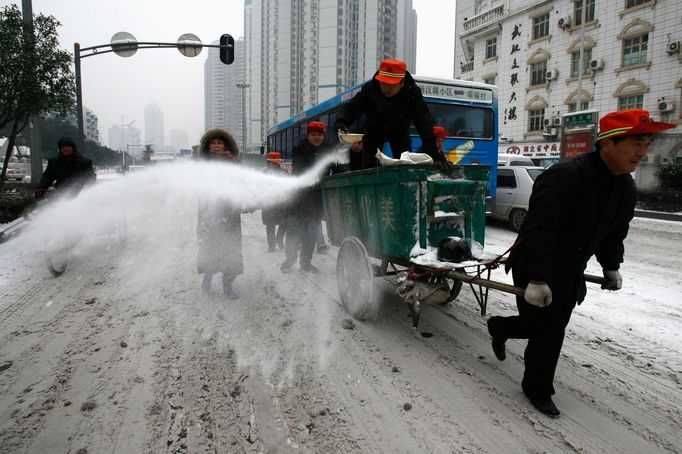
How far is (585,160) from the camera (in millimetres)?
2590

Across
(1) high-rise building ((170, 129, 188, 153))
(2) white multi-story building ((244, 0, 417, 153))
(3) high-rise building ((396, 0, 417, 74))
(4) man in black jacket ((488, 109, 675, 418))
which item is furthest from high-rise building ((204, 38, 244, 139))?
(4) man in black jacket ((488, 109, 675, 418))

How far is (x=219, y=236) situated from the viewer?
196 inches

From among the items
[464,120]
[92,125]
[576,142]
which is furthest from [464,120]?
[92,125]

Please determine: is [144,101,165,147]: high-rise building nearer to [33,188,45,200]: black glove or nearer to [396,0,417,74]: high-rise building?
[396,0,417,74]: high-rise building

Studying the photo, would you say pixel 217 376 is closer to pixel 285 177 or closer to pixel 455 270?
pixel 455 270

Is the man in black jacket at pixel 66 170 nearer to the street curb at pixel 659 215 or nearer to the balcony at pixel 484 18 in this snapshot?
the street curb at pixel 659 215

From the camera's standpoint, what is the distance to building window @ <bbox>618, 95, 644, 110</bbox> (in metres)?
23.4

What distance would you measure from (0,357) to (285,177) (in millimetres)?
4425

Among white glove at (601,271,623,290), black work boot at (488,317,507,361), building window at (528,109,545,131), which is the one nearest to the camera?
white glove at (601,271,623,290)

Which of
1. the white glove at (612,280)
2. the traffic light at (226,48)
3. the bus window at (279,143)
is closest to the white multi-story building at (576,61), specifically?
the bus window at (279,143)

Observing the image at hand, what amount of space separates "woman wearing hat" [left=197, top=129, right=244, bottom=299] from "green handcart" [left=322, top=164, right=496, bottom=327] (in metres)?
1.61

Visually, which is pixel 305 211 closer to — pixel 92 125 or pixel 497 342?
pixel 497 342

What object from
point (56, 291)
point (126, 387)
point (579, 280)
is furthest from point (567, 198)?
point (56, 291)

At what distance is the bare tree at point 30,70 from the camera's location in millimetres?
9852
